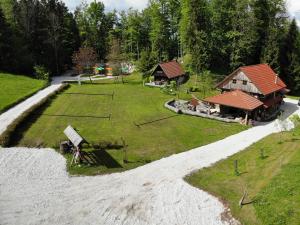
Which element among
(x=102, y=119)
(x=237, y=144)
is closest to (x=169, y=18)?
(x=102, y=119)

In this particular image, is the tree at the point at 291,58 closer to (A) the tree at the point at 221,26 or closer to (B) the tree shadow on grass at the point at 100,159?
(A) the tree at the point at 221,26

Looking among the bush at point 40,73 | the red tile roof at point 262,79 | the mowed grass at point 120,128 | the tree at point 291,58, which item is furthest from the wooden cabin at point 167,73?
the bush at point 40,73

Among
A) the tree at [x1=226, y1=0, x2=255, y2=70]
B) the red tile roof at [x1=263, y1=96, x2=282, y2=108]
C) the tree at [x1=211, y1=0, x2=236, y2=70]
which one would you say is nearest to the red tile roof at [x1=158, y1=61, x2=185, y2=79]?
the tree at [x1=211, y1=0, x2=236, y2=70]

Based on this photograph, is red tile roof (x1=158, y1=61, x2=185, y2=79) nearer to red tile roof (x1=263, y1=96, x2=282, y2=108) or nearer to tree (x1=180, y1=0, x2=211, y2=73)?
tree (x1=180, y1=0, x2=211, y2=73)

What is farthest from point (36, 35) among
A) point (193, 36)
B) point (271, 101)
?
point (271, 101)

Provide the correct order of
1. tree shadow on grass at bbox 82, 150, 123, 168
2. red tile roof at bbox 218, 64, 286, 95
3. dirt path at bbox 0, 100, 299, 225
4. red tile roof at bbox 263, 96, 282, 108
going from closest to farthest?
dirt path at bbox 0, 100, 299, 225
tree shadow on grass at bbox 82, 150, 123, 168
red tile roof at bbox 263, 96, 282, 108
red tile roof at bbox 218, 64, 286, 95

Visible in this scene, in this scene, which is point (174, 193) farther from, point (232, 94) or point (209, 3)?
point (209, 3)
